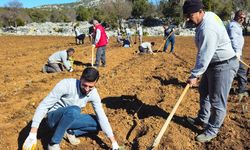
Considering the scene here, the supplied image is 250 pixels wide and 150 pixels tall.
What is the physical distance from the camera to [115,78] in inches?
343

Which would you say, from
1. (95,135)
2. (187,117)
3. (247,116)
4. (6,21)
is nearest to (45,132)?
(95,135)

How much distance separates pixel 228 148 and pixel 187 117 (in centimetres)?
108

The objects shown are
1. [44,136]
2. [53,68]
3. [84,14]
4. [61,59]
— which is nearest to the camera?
[44,136]

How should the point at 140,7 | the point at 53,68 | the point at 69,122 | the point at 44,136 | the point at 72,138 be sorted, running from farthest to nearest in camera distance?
the point at 140,7 < the point at 53,68 < the point at 44,136 < the point at 72,138 < the point at 69,122

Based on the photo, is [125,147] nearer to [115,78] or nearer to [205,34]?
[205,34]

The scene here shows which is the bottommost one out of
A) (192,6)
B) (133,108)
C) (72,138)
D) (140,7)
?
(133,108)

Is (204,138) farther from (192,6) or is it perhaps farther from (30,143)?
(30,143)

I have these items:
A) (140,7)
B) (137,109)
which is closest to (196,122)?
(137,109)

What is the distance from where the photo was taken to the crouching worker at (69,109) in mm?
3844

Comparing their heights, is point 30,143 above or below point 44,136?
above

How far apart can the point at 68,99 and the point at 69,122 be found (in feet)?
1.01

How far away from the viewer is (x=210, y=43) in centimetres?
394

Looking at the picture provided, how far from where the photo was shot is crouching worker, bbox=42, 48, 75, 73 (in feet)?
31.3

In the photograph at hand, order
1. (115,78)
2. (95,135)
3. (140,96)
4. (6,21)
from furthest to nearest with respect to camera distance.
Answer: (6,21)
(115,78)
(140,96)
(95,135)
